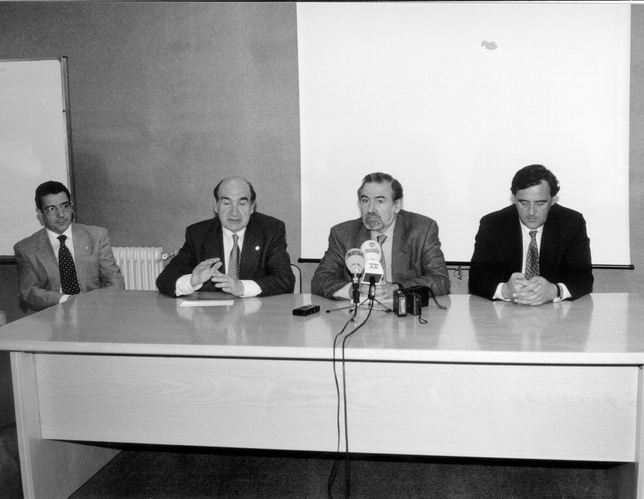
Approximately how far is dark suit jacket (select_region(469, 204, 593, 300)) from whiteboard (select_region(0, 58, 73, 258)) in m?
2.99

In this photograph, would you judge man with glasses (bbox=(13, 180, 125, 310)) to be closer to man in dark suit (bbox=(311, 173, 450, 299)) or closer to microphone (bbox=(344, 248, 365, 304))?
man in dark suit (bbox=(311, 173, 450, 299))

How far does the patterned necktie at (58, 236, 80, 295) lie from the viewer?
362 cm

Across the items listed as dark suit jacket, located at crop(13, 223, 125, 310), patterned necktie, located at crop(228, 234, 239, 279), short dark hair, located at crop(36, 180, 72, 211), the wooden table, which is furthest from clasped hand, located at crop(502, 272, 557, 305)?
short dark hair, located at crop(36, 180, 72, 211)

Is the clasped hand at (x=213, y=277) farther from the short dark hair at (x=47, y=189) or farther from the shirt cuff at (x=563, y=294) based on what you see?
the shirt cuff at (x=563, y=294)

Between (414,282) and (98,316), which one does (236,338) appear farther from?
(414,282)

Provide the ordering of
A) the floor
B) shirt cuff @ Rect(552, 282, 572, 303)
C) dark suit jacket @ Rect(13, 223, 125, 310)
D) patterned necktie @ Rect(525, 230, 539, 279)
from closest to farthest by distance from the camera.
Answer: the floor
shirt cuff @ Rect(552, 282, 572, 303)
patterned necktie @ Rect(525, 230, 539, 279)
dark suit jacket @ Rect(13, 223, 125, 310)

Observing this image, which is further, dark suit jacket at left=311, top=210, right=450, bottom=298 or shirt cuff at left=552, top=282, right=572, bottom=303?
dark suit jacket at left=311, top=210, right=450, bottom=298

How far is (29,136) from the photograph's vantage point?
15.1ft

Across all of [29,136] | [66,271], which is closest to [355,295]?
[66,271]

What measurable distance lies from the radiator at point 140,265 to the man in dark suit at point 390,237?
69.2 inches

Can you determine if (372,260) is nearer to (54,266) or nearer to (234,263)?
(234,263)

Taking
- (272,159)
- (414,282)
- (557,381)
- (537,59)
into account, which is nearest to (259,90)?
(272,159)

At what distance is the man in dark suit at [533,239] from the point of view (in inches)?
117

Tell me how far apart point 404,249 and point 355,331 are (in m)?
0.95
